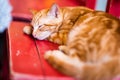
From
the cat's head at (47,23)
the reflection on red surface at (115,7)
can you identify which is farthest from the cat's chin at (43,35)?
the reflection on red surface at (115,7)

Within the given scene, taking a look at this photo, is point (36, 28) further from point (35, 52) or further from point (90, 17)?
point (90, 17)

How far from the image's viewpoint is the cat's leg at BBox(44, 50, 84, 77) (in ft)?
3.54

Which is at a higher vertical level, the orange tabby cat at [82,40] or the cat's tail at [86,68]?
the orange tabby cat at [82,40]

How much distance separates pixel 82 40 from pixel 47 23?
35 cm

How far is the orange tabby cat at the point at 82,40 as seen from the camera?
108 centimetres

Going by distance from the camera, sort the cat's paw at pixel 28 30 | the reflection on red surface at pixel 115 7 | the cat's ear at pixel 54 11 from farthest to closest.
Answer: the reflection on red surface at pixel 115 7 → the cat's paw at pixel 28 30 → the cat's ear at pixel 54 11

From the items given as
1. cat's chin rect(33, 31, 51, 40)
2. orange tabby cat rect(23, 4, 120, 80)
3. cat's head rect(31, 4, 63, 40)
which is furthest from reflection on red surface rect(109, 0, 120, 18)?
cat's chin rect(33, 31, 51, 40)

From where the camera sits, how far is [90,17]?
1425 millimetres

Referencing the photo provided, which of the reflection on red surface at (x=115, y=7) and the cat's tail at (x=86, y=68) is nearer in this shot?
the cat's tail at (x=86, y=68)

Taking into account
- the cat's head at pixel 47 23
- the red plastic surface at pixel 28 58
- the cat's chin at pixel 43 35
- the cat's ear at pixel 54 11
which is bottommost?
the red plastic surface at pixel 28 58

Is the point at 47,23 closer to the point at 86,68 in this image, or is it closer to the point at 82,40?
the point at 82,40

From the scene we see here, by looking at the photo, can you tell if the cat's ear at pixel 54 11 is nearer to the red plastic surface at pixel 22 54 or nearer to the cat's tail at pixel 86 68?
the red plastic surface at pixel 22 54

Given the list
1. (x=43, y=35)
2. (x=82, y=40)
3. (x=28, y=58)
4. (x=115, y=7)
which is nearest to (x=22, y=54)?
(x=28, y=58)

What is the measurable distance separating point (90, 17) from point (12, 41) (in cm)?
48
